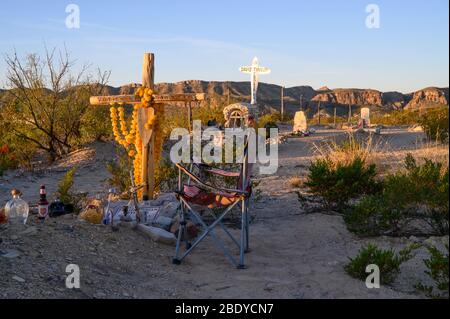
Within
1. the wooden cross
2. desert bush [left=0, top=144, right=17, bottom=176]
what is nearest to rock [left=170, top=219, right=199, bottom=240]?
the wooden cross

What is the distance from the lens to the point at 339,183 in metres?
6.74

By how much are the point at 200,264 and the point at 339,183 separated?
2.50 metres

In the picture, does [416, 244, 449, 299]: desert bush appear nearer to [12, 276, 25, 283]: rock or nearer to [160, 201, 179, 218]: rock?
[12, 276, 25, 283]: rock

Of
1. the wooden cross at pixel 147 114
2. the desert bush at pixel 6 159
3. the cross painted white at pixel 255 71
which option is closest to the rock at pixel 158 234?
the wooden cross at pixel 147 114

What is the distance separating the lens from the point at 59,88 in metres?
14.4

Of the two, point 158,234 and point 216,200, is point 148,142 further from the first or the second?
point 216,200

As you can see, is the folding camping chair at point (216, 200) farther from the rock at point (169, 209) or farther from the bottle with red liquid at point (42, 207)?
the bottle with red liquid at point (42, 207)

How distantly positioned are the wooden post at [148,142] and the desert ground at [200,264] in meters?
1.60

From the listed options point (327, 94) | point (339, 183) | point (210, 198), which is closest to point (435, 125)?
point (339, 183)

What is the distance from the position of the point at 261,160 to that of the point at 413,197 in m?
8.40

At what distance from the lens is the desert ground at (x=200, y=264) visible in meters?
4.02

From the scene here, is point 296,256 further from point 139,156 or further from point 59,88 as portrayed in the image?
point 59,88
